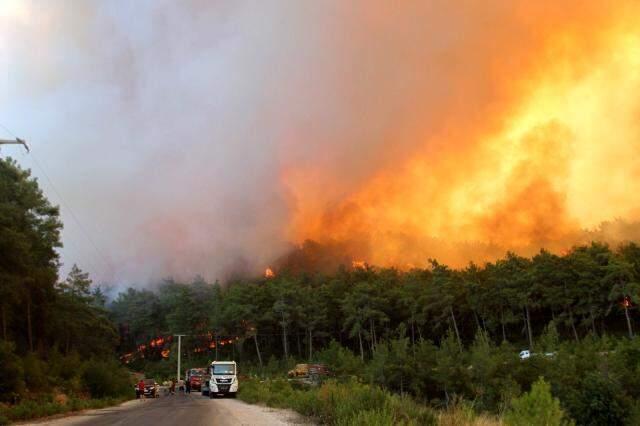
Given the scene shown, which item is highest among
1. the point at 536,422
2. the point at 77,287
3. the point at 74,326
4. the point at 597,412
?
the point at 77,287

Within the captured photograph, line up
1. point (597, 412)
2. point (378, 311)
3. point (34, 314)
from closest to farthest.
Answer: point (597, 412) < point (34, 314) < point (378, 311)

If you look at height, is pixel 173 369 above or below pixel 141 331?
below

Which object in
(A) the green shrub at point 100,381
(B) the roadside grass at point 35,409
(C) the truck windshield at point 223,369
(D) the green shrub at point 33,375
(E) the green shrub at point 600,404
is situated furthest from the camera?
(C) the truck windshield at point 223,369

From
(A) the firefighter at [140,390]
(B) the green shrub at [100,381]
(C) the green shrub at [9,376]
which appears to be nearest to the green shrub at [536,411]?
(C) the green shrub at [9,376]

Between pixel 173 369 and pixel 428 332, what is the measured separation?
219 ft

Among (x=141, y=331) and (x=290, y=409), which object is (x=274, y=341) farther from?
(x=290, y=409)

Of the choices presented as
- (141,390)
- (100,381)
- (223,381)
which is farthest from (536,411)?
(141,390)

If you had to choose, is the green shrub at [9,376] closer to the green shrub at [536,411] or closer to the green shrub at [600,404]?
the green shrub at [536,411]

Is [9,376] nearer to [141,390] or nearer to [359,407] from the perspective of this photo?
[359,407]

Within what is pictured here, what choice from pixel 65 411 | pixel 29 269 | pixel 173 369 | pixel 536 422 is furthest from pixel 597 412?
pixel 173 369

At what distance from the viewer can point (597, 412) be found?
27.3 meters

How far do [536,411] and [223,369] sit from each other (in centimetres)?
4040

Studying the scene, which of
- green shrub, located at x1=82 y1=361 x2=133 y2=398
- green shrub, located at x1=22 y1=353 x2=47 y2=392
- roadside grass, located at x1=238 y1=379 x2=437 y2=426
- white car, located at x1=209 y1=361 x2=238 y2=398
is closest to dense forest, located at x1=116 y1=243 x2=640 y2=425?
roadside grass, located at x1=238 y1=379 x2=437 y2=426

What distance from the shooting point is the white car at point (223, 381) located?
49188 mm
